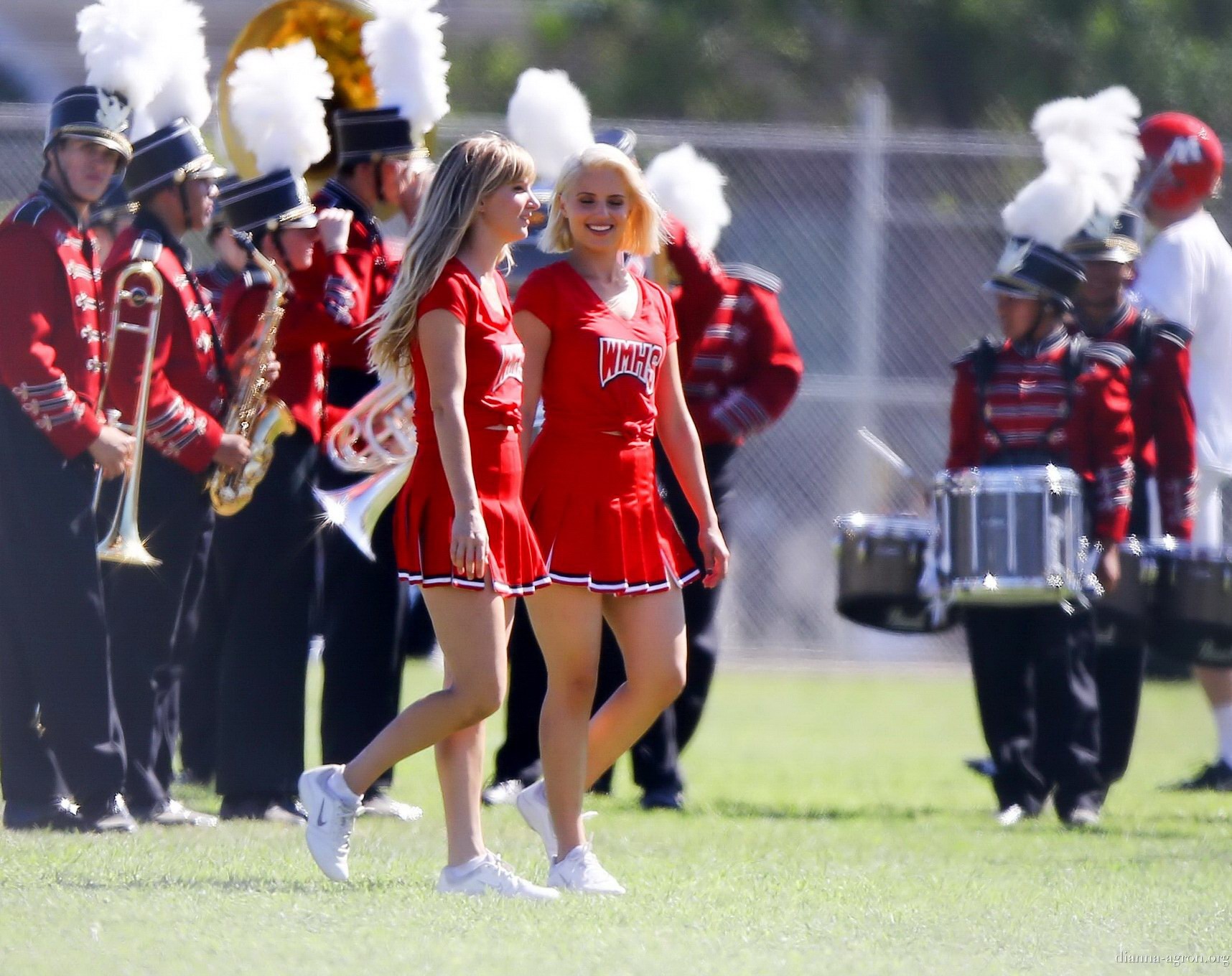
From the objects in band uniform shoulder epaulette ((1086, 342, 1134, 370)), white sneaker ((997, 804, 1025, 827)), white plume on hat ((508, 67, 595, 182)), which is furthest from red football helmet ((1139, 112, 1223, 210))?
white sneaker ((997, 804, 1025, 827))

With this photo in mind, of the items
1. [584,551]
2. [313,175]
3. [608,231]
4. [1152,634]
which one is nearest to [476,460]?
[584,551]

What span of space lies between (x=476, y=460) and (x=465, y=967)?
132 cm

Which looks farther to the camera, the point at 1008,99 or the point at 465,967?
the point at 1008,99

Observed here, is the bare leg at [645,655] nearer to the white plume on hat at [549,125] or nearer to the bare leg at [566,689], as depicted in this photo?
the bare leg at [566,689]

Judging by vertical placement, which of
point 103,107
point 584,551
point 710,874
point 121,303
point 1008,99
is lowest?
point 710,874

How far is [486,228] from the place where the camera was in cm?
521

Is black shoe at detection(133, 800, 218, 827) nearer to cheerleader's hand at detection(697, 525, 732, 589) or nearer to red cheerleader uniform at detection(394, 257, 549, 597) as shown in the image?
red cheerleader uniform at detection(394, 257, 549, 597)

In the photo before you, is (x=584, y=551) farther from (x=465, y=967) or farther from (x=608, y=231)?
(x=465, y=967)

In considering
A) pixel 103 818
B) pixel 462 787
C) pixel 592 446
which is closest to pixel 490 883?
pixel 462 787

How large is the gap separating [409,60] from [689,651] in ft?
7.35

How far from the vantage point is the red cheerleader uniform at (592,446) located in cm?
529

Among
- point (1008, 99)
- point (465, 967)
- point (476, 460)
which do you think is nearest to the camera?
point (465, 967)

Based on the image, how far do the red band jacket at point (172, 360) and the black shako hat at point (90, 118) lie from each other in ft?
1.18

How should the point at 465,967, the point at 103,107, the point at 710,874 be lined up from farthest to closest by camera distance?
1. the point at 103,107
2. the point at 710,874
3. the point at 465,967
